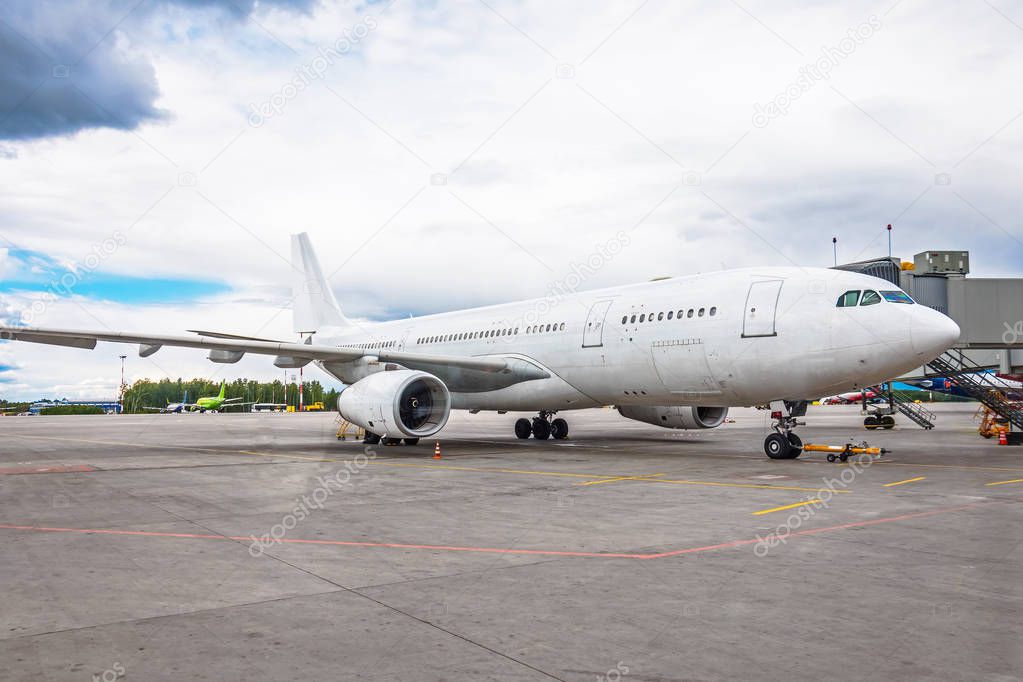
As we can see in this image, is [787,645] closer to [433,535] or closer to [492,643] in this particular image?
[492,643]

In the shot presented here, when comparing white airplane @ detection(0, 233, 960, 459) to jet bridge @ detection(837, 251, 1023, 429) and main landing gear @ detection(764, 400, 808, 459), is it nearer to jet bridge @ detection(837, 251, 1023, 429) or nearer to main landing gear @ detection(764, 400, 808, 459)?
main landing gear @ detection(764, 400, 808, 459)

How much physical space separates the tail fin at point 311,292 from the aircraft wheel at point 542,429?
10.4 meters

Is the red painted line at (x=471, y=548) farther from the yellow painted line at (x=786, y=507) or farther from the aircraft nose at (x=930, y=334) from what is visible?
the aircraft nose at (x=930, y=334)

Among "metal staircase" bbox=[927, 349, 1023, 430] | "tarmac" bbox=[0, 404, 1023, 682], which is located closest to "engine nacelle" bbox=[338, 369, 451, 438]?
"tarmac" bbox=[0, 404, 1023, 682]

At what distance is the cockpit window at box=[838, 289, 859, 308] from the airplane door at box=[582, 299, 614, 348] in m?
5.21

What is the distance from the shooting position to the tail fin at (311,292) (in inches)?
1142

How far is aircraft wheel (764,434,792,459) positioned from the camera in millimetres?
14758

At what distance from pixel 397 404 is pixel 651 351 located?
555 cm

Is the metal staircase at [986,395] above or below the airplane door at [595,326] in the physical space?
below

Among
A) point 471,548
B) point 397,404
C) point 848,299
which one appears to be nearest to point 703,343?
point 848,299

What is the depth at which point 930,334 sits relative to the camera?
41.2 feet

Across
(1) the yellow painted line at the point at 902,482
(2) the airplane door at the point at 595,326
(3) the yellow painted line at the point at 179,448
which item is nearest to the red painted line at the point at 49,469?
(3) the yellow painted line at the point at 179,448

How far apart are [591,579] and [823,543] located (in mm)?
2512

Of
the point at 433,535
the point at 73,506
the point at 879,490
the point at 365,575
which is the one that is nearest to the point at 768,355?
the point at 879,490
